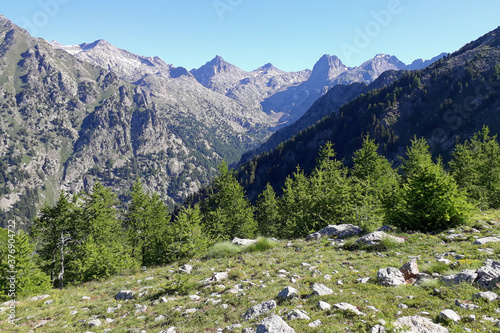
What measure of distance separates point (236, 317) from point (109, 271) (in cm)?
2235

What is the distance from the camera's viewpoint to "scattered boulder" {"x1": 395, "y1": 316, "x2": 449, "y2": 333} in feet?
18.7

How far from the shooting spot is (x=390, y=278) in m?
9.10

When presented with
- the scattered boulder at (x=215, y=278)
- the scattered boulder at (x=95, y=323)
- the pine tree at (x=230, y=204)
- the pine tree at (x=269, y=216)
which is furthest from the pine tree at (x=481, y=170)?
the scattered boulder at (x=95, y=323)

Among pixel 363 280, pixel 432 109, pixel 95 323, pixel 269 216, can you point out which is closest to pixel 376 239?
pixel 363 280

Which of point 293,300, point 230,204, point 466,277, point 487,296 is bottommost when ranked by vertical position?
point 230,204

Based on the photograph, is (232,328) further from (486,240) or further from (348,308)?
(486,240)

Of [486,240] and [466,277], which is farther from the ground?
[466,277]

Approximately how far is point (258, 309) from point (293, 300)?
1.31 metres

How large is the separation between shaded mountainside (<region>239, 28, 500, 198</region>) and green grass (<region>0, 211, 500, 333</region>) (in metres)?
143

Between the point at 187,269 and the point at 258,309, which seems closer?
the point at 258,309

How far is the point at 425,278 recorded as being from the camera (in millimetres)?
8867

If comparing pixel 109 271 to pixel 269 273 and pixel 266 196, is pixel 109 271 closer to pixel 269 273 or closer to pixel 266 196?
pixel 269 273

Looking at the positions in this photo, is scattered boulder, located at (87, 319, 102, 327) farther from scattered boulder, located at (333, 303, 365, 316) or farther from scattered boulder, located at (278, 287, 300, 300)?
scattered boulder, located at (333, 303, 365, 316)

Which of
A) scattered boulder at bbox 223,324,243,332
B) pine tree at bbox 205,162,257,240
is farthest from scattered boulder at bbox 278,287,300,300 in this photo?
pine tree at bbox 205,162,257,240
